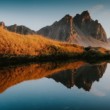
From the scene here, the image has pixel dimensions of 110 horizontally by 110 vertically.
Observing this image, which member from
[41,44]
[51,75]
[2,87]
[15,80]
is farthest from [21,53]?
[2,87]

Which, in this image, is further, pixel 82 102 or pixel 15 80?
pixel 15 80

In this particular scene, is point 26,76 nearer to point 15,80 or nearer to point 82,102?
point 15,80

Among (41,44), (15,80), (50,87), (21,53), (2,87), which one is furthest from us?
(41,44)

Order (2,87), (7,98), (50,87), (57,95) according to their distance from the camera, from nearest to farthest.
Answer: (7,98) → (57,95) → (2,87) → (50,87)

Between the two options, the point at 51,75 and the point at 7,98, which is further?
the point at 51,75

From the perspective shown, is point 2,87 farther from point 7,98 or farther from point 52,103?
point 52,103

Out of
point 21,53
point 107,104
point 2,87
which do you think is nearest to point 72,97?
point 107,104

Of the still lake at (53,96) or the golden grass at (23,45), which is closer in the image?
the still lake at (53,96)

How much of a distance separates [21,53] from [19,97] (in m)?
46.3

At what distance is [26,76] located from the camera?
38906 mm

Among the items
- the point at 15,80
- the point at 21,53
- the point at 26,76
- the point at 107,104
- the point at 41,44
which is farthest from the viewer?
the point at 41,44

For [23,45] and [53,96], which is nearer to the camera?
[53,96]

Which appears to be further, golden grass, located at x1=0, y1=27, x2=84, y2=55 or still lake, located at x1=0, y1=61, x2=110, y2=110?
golden grass, located at x1=0, y1=27, x2=84, y2=55

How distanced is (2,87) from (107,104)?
11160 mm
